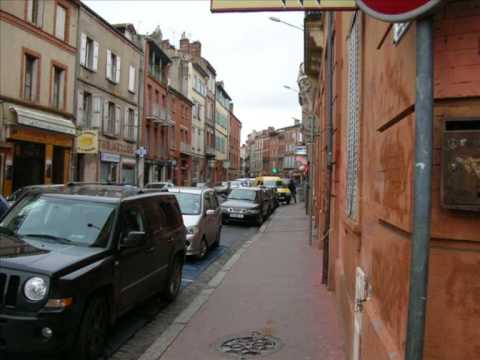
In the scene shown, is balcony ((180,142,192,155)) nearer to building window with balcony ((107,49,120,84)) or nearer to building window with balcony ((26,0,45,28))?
building window with balcony ((107,49,120,84))

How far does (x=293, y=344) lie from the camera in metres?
6.03

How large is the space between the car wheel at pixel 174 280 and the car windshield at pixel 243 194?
15410 millimetres

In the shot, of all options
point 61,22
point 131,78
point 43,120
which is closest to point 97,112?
point 61,22

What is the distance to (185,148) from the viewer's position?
52.9 meters

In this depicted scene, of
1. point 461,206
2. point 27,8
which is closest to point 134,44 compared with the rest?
point 27,8

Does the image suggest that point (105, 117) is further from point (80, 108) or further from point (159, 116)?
point (159, 116)

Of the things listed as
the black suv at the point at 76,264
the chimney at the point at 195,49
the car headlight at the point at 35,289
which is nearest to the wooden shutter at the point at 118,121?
the black suv at the point at 76,264

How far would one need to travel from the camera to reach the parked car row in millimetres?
4676

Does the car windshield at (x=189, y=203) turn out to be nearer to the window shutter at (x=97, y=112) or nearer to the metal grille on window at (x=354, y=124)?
the metal grille on window at (x=354, y=124)

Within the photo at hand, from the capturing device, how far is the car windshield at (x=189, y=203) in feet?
43.3

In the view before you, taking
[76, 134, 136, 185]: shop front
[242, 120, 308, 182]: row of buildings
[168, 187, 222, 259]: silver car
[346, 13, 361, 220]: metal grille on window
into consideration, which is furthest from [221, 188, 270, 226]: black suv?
[242, 120, 308, 182]: row of buildings

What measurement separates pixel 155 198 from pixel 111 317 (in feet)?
7.80

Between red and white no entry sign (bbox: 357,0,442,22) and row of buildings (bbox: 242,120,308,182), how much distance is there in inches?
3811

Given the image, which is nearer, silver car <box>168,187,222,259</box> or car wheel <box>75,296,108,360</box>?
car wheel <box>75,296,108,360</box>
